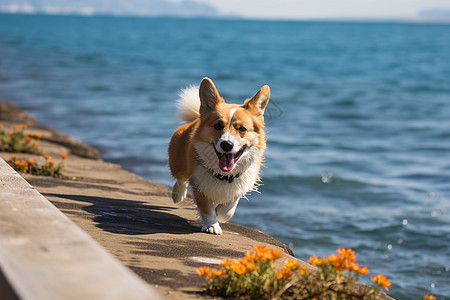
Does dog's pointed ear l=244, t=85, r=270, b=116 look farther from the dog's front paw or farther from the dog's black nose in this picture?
the dog's front paw

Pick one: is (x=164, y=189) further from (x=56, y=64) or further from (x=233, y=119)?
(x=56, y=64)

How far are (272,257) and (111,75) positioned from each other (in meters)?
25.8

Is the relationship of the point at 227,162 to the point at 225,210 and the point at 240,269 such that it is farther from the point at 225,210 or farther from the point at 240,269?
the point at 240,269

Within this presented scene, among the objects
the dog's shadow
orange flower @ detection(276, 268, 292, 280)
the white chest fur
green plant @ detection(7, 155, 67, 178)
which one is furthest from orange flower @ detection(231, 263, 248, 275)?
green plant @ detection(7, 155, 67, 178)

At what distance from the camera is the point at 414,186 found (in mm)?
9945

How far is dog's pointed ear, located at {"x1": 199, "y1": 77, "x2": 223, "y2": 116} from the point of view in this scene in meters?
4.75

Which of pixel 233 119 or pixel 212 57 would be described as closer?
pixel 233 119

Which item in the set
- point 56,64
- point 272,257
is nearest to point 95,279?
point 272,257

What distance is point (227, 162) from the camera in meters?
4.63

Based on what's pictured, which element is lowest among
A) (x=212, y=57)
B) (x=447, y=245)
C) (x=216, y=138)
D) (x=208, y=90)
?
(x=447, y=245)

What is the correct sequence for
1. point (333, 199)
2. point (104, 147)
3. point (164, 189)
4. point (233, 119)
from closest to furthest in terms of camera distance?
point (233, 119) → point (164, 189) → point (333, 199) → point (104, 147)

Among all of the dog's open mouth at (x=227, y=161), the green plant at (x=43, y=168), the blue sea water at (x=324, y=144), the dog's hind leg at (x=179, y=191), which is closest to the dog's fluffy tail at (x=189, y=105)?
the dog's hind leg at (x=179, y=191)

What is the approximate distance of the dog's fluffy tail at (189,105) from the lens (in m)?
5.68

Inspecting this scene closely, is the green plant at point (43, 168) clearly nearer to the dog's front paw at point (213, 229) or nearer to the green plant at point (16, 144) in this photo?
the green plant at point (16, 144)
